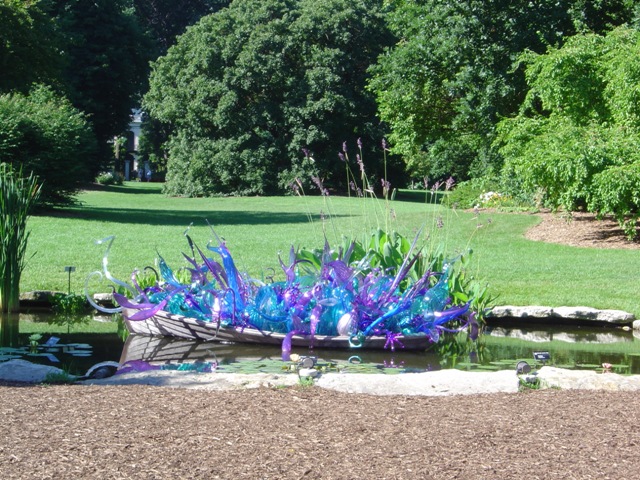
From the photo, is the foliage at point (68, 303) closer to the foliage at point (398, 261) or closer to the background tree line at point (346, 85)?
the foliage at point (398, 261)

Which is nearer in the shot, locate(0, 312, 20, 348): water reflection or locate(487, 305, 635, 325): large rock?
locate(0, 312, 20, 348): water reflection

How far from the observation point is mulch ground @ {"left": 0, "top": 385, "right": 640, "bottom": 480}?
379 cm

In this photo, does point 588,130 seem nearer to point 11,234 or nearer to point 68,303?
point 68,303

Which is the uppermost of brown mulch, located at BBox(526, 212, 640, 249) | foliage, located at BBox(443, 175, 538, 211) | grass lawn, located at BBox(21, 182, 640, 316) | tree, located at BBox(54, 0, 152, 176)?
tree, located at BBox(54, 0, 152, 176)

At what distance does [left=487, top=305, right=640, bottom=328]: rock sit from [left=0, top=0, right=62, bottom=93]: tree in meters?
17.5

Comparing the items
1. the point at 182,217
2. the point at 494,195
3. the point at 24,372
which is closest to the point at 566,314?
the point at 24,372

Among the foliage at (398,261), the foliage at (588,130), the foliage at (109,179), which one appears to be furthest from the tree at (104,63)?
the foliage at (398,261)

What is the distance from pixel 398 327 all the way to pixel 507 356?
0.96 m

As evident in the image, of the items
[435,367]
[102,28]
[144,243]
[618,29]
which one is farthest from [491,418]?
[102,28]

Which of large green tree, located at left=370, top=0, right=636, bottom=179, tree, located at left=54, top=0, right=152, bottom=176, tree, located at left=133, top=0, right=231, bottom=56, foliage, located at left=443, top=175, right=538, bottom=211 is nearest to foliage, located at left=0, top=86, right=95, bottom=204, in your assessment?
large green tree, located at left=370, top=0, right=636, bottom=179

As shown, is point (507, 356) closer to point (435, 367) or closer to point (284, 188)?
point (435, 367)

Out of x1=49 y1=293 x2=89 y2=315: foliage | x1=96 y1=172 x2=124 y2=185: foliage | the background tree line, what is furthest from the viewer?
x1=96 y1=172 x2=124 y2=185: foliage

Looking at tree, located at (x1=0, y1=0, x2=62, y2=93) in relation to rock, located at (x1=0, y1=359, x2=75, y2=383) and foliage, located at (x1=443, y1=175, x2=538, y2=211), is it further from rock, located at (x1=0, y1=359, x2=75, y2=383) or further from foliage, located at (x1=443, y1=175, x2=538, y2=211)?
rock, located at (x1=0, y1=359, x2=75, y2=383)

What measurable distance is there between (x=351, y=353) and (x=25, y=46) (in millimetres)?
18877
